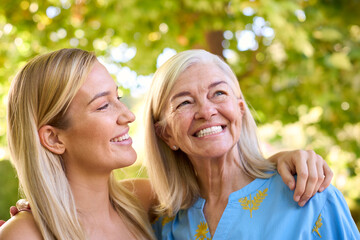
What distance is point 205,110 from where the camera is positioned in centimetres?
222

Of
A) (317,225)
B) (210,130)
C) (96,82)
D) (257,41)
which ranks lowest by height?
(317,225)

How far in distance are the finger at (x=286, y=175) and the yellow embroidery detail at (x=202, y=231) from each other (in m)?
0.47

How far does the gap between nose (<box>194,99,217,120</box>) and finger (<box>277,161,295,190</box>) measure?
1.35ft

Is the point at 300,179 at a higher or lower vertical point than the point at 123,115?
lower

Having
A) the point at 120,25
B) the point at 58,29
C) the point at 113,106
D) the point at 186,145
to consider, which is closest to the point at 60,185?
the point at 113,106

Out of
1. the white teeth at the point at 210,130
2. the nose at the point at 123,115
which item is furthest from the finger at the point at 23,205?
the white teeth at the point at 210,130

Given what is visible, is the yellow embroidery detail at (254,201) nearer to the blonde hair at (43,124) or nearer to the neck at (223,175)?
the neck at (223,175)

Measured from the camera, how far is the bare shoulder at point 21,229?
78.7 inches

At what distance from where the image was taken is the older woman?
6.74ft

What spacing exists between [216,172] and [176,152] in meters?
0.32

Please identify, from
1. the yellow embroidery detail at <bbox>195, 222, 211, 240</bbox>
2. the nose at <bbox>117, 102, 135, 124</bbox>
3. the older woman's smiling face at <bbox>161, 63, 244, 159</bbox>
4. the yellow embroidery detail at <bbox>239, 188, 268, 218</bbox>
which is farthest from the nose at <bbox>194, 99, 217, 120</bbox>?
the yellow embroidery detail at <bbox>195, 222, 211, 240</bbox>

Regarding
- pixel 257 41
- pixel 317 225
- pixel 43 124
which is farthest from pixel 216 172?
pixel 257 41

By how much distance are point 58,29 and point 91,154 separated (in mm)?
2395

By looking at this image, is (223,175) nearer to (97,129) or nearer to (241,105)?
(241,105)
